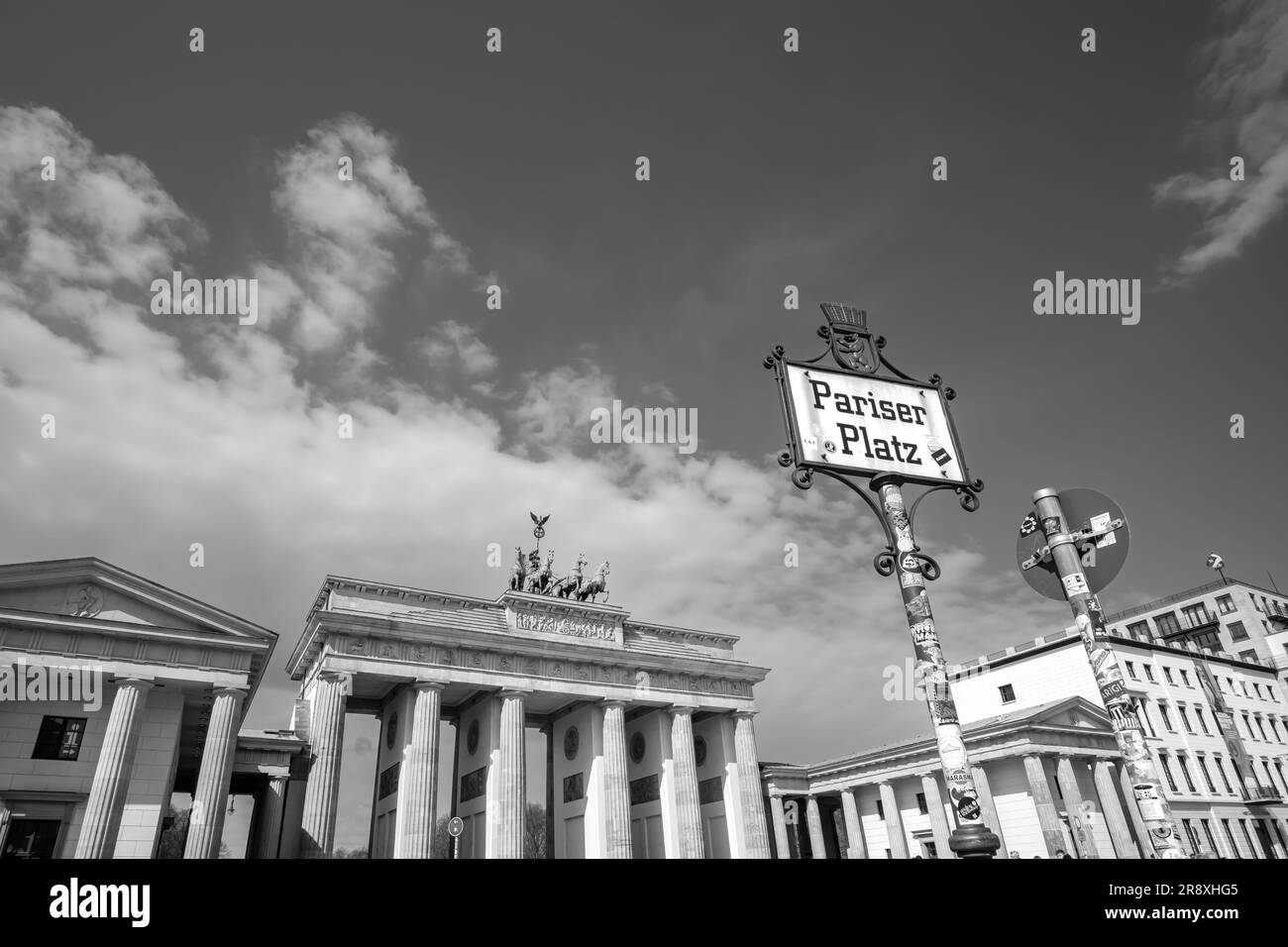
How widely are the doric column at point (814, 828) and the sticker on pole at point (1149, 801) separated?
50.1 m

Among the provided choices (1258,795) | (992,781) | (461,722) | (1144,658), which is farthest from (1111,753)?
(461,722)

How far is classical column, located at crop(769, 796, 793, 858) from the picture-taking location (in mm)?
47500

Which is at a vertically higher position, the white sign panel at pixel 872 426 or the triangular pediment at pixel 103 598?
the triangular pediment at pixel 103 598

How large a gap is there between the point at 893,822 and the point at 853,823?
398 cm

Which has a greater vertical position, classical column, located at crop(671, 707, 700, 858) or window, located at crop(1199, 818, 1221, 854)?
classical column, located at crop(671, 707, 700, 858)

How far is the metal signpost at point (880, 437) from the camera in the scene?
875cm

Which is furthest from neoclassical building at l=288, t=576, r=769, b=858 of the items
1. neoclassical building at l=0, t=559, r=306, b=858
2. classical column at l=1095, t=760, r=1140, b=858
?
classical column at l=1095, t=760, r=1140, b=858

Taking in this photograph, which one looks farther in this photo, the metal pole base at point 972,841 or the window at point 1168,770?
the window at point 1168,770

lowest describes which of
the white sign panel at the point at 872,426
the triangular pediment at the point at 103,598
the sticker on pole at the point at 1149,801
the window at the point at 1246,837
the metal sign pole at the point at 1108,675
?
the window at the point at 1246,837

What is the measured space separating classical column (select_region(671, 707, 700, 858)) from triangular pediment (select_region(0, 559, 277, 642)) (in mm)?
25916

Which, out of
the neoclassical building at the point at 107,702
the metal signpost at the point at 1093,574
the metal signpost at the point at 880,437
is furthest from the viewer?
the neoclassical building at the point at 107,702

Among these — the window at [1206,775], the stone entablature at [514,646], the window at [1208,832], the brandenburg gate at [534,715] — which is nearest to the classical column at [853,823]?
the brandenburg gate at [534,715]

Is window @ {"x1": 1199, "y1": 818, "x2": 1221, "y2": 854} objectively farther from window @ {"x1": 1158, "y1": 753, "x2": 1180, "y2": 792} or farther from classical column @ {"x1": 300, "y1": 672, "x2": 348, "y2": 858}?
classical column @ {"x1": 300, "y1": 672, "x2": 348, "y2": 858}

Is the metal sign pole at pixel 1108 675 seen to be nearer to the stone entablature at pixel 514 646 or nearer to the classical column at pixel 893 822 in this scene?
the stone entablature at pixel 514 646
